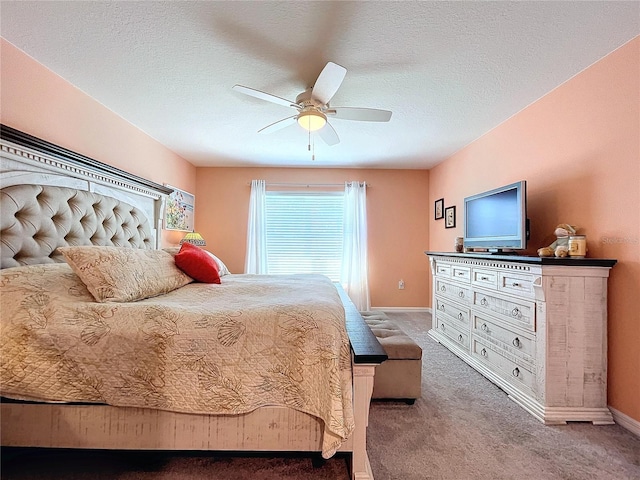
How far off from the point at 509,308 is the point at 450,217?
2.16 m

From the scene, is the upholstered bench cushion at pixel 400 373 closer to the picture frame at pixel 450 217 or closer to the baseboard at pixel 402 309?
the picture frame at pixel 450 217

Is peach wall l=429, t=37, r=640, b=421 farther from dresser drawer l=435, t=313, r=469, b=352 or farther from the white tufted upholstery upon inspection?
the white tufted upholstery

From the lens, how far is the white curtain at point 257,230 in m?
4.63

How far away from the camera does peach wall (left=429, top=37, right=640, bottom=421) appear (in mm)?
1716

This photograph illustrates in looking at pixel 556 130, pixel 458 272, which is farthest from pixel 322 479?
pixel 556 130

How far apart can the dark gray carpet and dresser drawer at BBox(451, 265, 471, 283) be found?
3.78 feet

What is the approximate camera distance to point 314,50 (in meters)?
1.84

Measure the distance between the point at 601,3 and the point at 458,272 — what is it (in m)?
2.10

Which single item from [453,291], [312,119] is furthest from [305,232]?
[312,119]

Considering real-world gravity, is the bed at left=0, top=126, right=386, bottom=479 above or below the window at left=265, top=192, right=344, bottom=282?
below

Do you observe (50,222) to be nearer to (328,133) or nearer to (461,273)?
(328,133)

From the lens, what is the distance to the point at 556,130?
2.26 metres

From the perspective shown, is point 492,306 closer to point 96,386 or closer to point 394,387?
point 394,387

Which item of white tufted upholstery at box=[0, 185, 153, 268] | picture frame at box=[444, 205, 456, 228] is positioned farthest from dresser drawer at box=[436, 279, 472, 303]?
white tufted upholstery at box=[0, 185, 153, 268]
